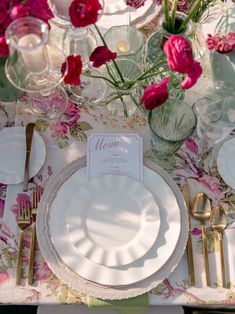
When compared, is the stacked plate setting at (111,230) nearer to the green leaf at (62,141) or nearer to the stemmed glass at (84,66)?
A: the green leaf at (62,141)

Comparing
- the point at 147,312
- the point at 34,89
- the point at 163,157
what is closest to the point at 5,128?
the point at 34,89

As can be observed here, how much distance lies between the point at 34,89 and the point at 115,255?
36cm

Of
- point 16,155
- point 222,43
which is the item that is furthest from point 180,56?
point 16,155

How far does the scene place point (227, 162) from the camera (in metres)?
0.92

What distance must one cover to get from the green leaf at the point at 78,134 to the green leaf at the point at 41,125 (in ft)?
0.19

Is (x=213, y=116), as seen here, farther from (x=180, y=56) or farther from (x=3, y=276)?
(x=3, y=276)

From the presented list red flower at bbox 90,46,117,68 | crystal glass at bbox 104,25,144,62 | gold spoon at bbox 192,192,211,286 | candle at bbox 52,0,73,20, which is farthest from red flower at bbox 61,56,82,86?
gold spoon at bbox 192,192,211,286

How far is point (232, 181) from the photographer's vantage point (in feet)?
2.94

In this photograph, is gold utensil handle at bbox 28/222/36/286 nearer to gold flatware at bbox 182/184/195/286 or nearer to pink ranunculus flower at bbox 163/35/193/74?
gold flatware at bbox 182/184/195/286

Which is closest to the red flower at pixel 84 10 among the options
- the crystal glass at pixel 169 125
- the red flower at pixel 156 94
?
the red flower at pixel 156 94

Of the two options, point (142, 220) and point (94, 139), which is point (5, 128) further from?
point (142, 220)

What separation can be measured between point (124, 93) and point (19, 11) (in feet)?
1.02

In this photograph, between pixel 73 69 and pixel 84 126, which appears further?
pixel 84 126

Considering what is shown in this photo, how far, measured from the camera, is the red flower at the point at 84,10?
67 cm
